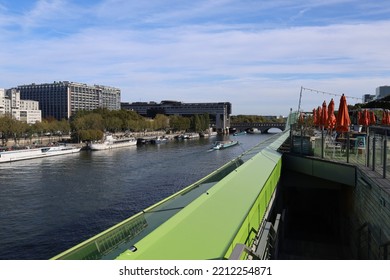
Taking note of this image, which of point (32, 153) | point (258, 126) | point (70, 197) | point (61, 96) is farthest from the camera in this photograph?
point (61, 96)

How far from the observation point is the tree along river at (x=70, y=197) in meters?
15.6

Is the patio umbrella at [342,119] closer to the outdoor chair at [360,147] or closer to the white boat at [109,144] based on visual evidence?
the outdoor chair at [360,147]

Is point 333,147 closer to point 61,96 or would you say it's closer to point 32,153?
point 32,153

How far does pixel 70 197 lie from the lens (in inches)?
907

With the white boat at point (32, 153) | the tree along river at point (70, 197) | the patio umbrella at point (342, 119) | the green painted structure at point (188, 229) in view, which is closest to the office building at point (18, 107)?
the white boat at point (32, 153)

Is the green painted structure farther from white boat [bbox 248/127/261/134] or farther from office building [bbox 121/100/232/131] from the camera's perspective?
white boat [bbox 248/127/261/134]

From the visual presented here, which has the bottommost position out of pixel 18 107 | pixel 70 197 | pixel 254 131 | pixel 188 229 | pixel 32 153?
pixel 70 197

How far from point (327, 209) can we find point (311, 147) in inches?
94.0

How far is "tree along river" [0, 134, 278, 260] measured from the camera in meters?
15.6

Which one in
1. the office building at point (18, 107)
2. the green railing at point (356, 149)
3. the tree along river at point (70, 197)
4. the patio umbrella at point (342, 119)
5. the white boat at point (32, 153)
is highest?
the office building at point (18, 107)

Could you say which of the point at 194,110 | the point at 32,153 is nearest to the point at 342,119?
the point at 32,153

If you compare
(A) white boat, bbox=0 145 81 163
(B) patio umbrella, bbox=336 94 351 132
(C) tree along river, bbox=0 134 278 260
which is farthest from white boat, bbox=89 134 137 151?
(B) patio umbrella, bbox=336 94 351 132
